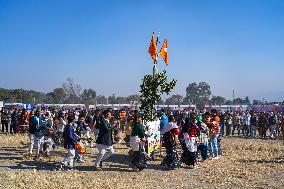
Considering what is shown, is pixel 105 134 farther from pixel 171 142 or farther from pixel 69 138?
pixel 171 142

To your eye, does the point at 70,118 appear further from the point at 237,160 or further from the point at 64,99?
the point at 64,99

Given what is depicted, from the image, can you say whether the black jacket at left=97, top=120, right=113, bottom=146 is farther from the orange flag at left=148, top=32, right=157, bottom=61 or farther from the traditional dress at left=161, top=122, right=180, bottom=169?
the orange flag at left=148, top=32, right=157, bottom=61

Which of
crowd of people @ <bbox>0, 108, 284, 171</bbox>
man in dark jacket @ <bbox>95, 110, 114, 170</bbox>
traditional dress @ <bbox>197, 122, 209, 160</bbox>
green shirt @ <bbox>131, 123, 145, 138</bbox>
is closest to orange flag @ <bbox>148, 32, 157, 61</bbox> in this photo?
crowd of people @ <bbox>0, 108, 284, 171</bbox>

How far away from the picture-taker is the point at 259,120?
31.1 metres

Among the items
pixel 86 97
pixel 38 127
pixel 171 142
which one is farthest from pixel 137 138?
pixel 86 97

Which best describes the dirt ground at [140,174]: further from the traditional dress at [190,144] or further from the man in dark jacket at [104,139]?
the man in dark jacket at [104,139]

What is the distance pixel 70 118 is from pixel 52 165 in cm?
222

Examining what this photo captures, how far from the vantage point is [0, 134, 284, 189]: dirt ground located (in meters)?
11.2

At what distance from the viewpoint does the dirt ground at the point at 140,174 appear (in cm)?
1119

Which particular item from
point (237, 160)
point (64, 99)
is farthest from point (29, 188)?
point (64, 99)

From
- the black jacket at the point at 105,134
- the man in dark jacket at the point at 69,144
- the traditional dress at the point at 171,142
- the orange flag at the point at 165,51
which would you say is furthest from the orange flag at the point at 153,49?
the man in dark jacket at the point at 69,144

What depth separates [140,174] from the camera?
13016mm

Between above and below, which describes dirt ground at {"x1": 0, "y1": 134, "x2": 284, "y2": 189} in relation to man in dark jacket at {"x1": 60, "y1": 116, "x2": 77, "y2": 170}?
below

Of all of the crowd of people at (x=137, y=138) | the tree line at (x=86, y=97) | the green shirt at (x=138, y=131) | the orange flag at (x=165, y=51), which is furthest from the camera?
the tree line at (x=86, y=97)
